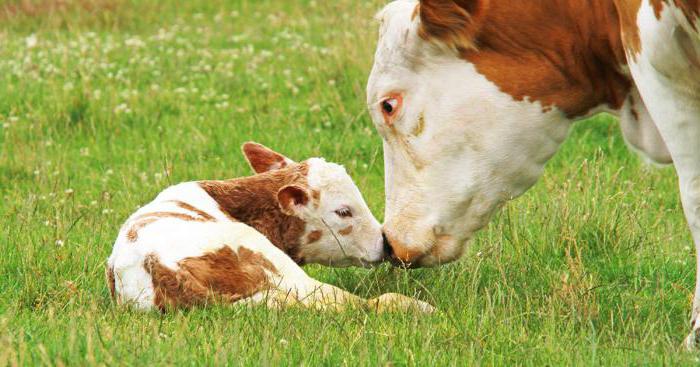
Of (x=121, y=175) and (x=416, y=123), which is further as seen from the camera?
(x=121, y=175)

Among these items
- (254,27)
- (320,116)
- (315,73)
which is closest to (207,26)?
(254,27)

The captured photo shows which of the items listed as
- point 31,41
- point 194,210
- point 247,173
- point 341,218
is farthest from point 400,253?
point 31,41

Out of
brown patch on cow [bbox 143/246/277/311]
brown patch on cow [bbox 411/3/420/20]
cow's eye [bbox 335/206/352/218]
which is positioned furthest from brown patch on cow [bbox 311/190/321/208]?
brown patch on cow [bbox 411/3/420/20]

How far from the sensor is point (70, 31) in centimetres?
1376

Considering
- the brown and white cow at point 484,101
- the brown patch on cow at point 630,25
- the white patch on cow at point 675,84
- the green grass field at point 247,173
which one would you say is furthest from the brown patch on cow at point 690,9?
the green grass field at point 247,173

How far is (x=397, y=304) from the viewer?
5602 millimetres

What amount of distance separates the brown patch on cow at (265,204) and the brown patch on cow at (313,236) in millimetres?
39

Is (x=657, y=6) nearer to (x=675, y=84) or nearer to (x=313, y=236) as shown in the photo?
(x=675, y=84)

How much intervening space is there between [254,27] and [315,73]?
373 cm

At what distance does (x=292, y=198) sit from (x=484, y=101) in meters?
1.32

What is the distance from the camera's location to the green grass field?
4883mm

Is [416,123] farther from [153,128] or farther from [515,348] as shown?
[153,128]

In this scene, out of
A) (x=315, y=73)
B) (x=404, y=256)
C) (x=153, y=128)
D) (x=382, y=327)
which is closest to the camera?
(x=382, y=327)

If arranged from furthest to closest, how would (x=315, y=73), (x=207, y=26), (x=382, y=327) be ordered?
(x=207, y=26)
(x=315, y=73)
(x=382, y=327)
